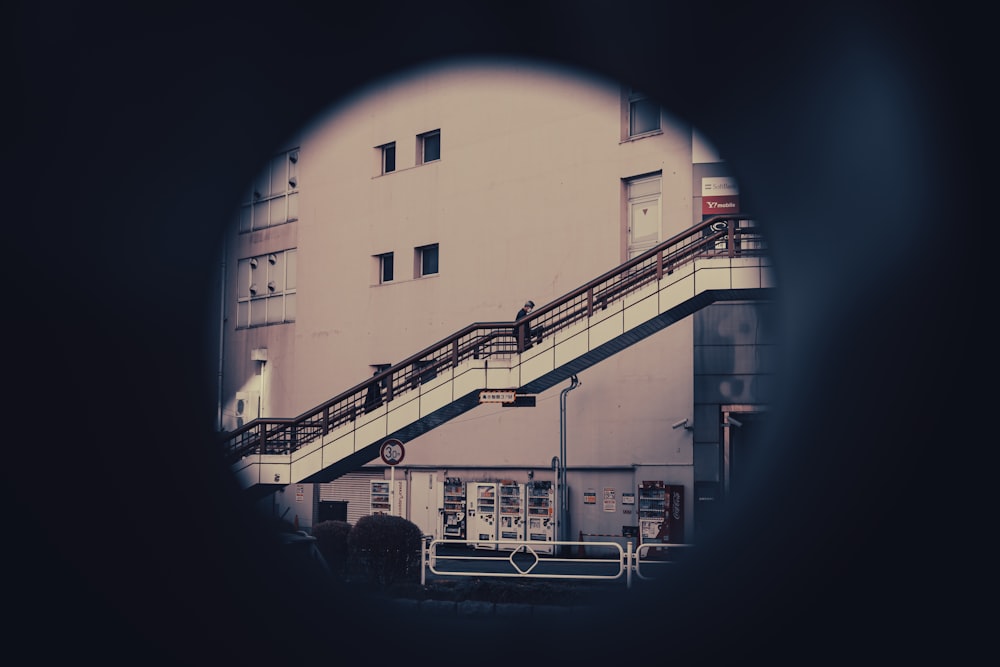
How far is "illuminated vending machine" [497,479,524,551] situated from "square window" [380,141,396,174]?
860 cm

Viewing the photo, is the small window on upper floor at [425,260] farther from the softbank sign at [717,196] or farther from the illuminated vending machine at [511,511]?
the softbank sign at [717,196]

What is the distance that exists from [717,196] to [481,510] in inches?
334

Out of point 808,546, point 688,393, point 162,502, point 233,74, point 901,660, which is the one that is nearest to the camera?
point 901,660

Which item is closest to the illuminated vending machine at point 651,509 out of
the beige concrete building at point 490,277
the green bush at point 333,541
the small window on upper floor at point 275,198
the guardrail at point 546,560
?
the beige concrete building at point 490,277

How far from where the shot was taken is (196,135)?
14.1 ft

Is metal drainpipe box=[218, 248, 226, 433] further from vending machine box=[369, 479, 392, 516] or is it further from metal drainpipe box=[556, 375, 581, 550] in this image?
metal drainpipe box=[556, 375, 581, 550]

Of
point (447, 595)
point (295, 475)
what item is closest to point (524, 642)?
point (447, 595)

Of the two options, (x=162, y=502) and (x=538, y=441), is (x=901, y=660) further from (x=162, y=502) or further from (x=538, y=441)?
(x=538, y=441)

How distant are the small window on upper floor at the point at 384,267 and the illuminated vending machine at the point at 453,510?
537cm

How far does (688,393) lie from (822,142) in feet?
53.9

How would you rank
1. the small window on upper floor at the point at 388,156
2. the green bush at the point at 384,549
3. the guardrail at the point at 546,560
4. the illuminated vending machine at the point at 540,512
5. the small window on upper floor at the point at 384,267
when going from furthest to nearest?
the small window on upper floor at the point at 388,156 → the small window on upper floor at the point at 384,267 → the illuminated vending machine at the point at 540,512 → the green bush at the point at 384,549 → the guardrail at the point at 546,560

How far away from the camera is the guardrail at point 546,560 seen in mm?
12146

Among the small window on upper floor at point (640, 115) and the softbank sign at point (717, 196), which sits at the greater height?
the small window on upper floor at point (640, 115)

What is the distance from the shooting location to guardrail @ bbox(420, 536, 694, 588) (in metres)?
12.1
